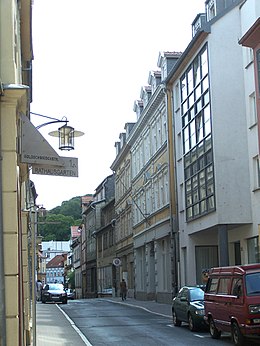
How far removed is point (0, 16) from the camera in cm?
959

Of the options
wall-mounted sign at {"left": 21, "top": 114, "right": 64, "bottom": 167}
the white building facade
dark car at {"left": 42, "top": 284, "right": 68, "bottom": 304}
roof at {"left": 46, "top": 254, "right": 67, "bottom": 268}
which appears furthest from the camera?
roof at {"left": 46, "top": 254, "right": 67, "bottom": 268}

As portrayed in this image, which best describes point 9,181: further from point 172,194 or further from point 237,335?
point 172,194

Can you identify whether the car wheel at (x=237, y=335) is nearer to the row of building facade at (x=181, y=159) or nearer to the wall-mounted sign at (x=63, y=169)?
the row of building facade at (x=181, y=159)

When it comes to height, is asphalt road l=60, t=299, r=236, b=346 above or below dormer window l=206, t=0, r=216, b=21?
below

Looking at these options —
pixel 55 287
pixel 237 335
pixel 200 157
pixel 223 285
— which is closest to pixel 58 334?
pixel 223 285

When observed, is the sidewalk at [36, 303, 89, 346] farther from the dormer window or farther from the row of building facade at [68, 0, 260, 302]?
the dormer window

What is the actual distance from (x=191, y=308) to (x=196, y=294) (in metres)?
0.79

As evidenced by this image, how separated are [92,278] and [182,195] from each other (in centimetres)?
5085

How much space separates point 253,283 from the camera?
17.0 m

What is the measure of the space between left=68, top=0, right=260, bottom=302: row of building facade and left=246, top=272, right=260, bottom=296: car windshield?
992 centimetres

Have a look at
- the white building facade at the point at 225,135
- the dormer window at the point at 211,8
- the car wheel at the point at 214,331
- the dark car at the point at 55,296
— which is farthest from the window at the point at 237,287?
the dark car at the point at 55,296

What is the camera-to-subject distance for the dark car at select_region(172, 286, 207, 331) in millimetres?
22016

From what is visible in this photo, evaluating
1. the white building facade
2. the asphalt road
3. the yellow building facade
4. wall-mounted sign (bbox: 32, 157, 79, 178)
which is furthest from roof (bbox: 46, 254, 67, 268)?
the yellow building facade

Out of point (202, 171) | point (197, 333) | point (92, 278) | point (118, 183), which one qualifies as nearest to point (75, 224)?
point (92, 278)
